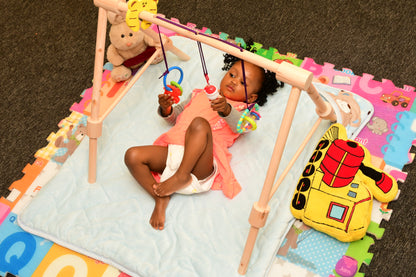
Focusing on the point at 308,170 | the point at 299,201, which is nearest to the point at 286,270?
the point at 299,201

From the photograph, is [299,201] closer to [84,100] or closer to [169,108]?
[169,108]

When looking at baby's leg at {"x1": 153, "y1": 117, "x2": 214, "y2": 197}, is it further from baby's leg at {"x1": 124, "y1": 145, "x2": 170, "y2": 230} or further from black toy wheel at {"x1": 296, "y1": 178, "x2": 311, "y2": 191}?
black toy wheel at {"x1": 296, "y1": 178, "x2": 311, "y2": 191}

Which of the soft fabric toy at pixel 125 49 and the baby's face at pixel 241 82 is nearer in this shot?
the baby's face at pixel 241 82

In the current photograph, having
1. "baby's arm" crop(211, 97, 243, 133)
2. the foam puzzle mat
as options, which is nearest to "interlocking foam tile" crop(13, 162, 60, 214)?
the foam puzzle mat

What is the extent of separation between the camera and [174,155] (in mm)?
1397

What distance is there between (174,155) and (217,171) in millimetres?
143

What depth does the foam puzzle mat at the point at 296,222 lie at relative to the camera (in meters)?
1.31

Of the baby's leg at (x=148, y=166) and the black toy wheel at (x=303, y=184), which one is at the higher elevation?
the black toy wheel at (x=303, y=184)

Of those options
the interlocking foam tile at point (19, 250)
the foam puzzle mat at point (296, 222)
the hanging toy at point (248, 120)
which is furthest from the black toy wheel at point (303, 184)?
the interlocking foam tile at point (19, 250)

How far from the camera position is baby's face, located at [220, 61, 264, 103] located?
1418 millimetres

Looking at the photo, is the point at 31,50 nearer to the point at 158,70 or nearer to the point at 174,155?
the point at 158,70

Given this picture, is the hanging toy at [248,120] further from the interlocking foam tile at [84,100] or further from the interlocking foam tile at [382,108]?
the interlocking foam tile at [84,100]

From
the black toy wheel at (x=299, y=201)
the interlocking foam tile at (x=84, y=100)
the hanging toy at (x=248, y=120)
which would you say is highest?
the hanging toy at (x=248, y=120)

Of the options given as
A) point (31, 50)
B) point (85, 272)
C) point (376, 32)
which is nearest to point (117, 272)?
point (85, 272)
